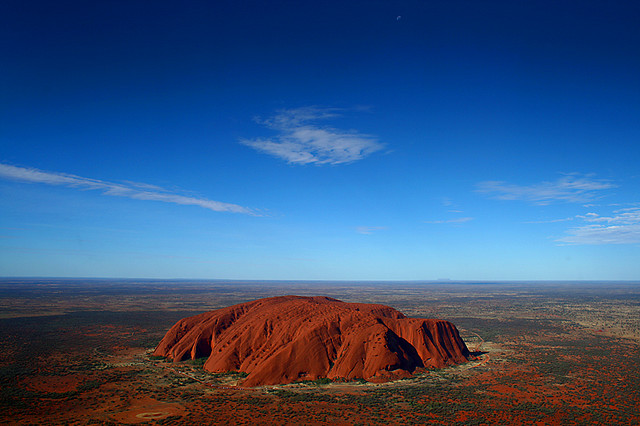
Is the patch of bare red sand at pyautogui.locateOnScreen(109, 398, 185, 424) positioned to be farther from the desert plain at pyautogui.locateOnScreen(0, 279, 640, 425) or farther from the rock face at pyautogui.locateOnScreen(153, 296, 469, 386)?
the rock face at pyautogui.locateOnScreen(153, 296, 469, 386)

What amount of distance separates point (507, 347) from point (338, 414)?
45310 millimetres

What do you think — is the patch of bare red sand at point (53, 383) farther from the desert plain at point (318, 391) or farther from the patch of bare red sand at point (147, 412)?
the patch of bare red sand at point (147, 412)

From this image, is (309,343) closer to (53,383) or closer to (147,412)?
(147,412)

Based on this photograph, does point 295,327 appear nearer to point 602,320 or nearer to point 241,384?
point 241,384

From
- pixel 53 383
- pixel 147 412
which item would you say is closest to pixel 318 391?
pixel 147 412

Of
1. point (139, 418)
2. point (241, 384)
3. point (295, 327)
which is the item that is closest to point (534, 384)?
point (295, 327)

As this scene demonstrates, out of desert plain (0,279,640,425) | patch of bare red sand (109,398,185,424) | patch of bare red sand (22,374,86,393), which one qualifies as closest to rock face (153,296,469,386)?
desert plain (0,279,640,425)

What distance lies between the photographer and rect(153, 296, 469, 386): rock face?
142ft

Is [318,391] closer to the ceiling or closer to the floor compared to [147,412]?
closer to the ceiling

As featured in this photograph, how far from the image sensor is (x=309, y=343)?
1756 inches

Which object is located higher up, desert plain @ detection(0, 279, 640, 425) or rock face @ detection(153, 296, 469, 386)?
rock face @ detection(153, 296, 469, 386)

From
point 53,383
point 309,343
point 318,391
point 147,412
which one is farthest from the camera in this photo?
point 309,343

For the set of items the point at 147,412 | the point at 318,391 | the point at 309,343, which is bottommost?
the point at 147,412

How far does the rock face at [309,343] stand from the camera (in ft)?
142
